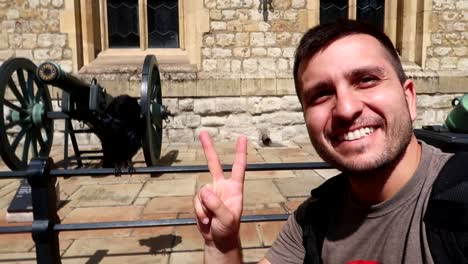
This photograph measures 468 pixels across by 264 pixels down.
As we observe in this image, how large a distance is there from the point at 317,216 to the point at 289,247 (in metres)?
0.15

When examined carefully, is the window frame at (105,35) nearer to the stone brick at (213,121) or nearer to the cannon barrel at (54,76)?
the stone brick at (213,121)

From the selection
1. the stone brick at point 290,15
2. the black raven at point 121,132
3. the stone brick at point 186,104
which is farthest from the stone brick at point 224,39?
the black raven at point 121,132

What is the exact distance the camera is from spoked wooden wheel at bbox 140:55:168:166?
4.06 metres

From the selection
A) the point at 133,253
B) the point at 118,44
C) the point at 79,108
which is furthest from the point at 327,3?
the point at 133,253

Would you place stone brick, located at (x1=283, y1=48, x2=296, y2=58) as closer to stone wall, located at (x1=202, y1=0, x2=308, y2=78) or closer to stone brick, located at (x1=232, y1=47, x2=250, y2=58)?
stone wall, located at (x1=202, y1=0, x2=308, y2=78)

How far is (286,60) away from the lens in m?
7.14

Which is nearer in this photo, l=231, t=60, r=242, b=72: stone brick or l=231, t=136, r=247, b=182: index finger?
l=231, t=136, r=247, b=182: index finger

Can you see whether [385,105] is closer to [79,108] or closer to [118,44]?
[79,108]

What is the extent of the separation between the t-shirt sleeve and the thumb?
0.68 ft

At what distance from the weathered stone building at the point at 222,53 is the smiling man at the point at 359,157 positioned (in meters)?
5.90

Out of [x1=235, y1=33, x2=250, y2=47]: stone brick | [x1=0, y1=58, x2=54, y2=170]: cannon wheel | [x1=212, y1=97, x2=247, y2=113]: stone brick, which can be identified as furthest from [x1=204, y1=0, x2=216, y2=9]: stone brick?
[x1=0, y1=58, x2=54, y2=170]: cannon wheel

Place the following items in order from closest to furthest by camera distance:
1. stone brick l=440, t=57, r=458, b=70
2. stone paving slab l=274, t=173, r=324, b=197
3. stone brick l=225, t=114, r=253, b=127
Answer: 1. stone paving slab l=274, t=173, r=324, b=197
2. stone brick l=225, t=114, r=253, b=127
3. stone brick l=440, t=57, r=458, b=70

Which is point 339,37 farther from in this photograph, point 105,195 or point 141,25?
point 141,25

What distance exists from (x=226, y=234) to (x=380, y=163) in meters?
0.48
